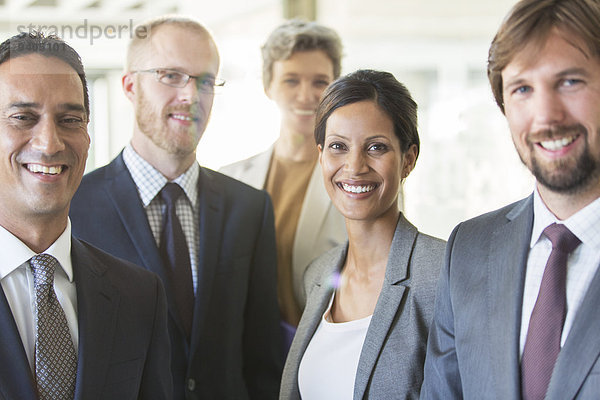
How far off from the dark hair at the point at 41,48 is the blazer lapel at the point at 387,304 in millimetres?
1026

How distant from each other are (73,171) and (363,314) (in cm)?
102

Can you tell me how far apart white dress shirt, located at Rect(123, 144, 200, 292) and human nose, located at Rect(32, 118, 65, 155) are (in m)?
0.72

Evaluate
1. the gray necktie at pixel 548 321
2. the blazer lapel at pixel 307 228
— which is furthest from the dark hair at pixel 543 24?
the blazer lapel at pixel 307 228

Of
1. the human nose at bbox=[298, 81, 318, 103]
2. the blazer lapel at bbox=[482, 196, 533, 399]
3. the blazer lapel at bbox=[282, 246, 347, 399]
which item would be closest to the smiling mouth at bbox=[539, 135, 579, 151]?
the blazer lapel at bbox=[482, 196, 533, 399]

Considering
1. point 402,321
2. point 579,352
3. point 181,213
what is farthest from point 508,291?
point 181,213

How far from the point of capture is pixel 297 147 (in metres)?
3.00

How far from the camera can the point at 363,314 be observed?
2139mm

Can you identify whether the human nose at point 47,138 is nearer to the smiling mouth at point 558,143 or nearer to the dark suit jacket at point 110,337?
the dark suit jacket at point 110,337

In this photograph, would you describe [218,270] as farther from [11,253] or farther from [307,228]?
[11,253]

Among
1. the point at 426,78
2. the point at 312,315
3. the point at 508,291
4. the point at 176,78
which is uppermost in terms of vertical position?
the point at 426,78

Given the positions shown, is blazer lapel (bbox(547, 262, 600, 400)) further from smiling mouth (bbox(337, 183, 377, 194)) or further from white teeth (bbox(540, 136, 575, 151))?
smiling mouth (bbox(337, 183, 377, 194))

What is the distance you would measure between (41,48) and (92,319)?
691 millimetres

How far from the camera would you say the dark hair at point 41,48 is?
160cm

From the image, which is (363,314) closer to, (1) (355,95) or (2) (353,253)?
(2) (353,253)
